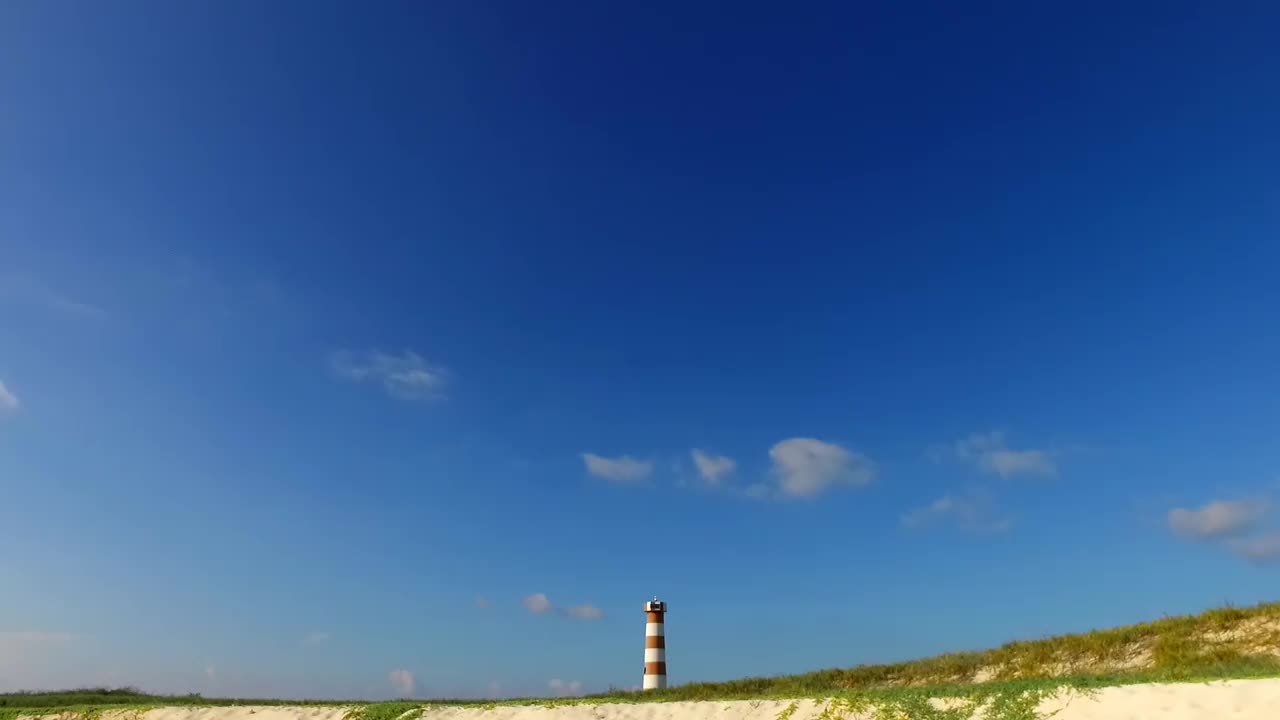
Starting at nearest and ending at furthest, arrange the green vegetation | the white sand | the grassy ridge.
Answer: the white sand
the green vegetation
the grassy ridge

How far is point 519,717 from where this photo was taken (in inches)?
759

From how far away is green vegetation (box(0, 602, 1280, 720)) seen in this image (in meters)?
15.7

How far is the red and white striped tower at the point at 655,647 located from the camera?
103 feet

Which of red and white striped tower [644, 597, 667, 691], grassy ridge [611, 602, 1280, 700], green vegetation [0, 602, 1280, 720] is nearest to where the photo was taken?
green vegetation [0, 602, 1280, 720]

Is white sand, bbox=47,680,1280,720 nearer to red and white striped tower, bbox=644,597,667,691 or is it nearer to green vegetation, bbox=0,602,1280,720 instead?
green vegetation, bbox=0,602,1280,720

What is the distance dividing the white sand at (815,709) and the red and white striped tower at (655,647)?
38.7 ft

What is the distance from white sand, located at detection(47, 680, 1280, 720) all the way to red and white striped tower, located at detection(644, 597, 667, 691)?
11.8m

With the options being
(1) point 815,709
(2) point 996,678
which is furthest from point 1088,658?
(1) point 815,709

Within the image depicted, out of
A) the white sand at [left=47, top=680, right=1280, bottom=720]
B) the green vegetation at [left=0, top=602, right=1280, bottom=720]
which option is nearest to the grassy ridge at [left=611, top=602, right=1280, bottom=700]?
the green vegetation at [left=0, top=602, right=1280, bottom=720]

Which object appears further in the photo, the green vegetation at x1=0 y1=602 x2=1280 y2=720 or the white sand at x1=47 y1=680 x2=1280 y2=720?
the green vegetation at x1=0 y1=602 x2=1280 y2=720

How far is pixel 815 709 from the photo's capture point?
16828mm

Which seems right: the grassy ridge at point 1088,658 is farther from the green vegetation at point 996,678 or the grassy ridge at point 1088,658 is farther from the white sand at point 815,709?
the white sand at point 815,709

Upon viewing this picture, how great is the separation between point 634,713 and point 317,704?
983 cm

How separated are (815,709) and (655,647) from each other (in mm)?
16119
